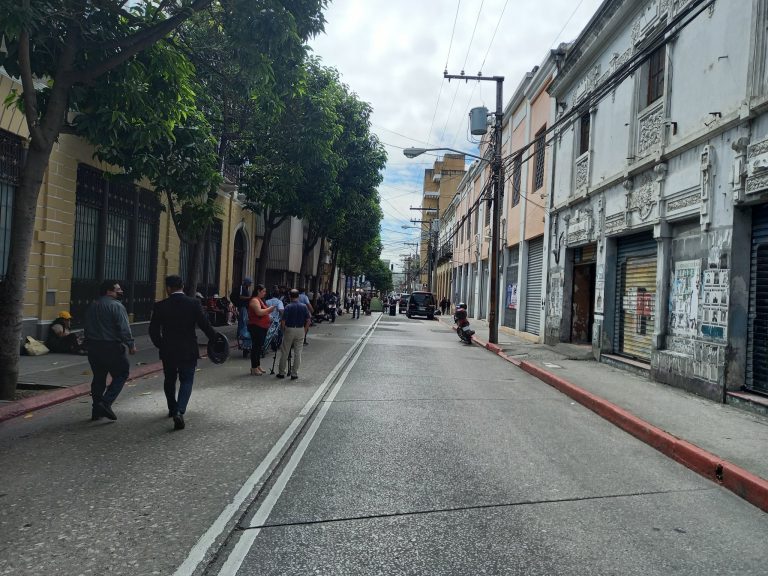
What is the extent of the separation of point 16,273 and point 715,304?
10332mm

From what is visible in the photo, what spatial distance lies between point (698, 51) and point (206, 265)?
19428 millimetres

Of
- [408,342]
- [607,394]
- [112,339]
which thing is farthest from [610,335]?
[112,339]

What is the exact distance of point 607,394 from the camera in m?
10.1

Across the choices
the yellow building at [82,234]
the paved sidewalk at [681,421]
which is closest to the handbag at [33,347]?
the yellow building at [82,234]

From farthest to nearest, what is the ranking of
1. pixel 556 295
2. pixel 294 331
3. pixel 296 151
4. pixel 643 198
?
pixel 556 295 → pixel 296 151 → pixel 643 198 → pixel 294 331

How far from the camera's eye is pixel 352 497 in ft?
15.9

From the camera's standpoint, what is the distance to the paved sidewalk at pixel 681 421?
19.2 feet

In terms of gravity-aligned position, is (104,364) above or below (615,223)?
below

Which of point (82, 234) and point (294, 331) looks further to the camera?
point (82, 234)

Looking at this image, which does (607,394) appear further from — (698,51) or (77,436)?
(77,436)

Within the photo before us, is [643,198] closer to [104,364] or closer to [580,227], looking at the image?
[580,227]

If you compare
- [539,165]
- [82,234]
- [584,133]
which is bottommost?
[82,234]

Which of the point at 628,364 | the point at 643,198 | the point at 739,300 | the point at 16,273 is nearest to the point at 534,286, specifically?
the point at 628,364

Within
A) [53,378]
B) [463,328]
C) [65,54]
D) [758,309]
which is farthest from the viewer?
[463,328]
